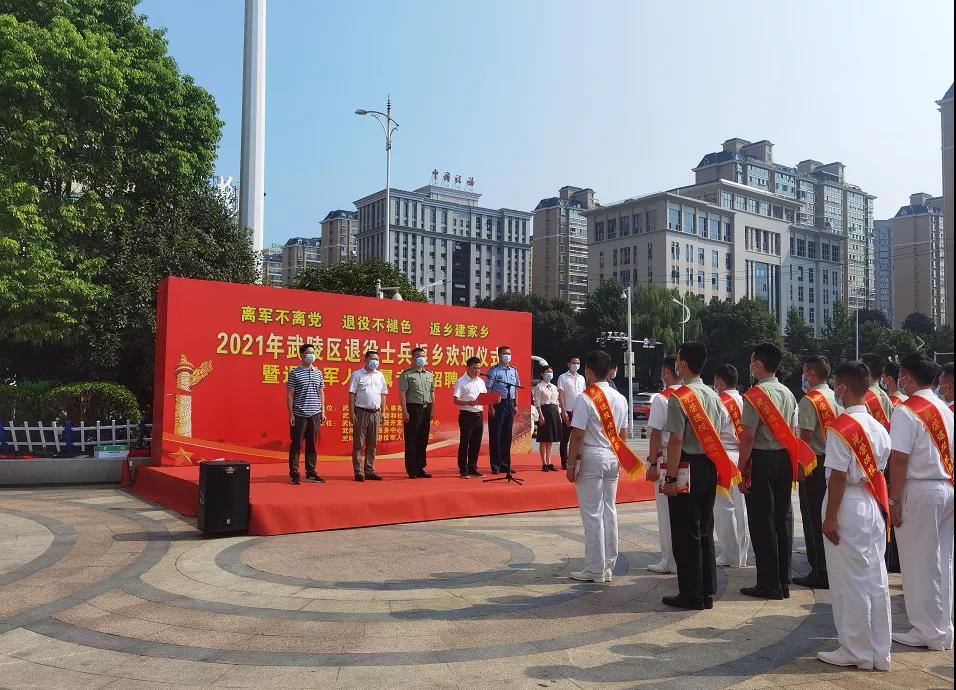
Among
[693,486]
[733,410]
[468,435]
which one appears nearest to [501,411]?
[468,435]

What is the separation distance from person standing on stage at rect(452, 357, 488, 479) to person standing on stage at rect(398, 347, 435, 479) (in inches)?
16.2

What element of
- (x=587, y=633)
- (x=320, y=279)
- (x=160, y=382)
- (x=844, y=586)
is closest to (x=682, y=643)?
(x=587, y=633)

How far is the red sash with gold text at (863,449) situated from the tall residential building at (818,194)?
102535mm

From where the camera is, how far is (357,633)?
4.28 meters

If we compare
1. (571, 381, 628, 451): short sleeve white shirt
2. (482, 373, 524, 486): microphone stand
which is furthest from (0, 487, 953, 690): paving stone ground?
(482, 373, 524, 486): microphone stand

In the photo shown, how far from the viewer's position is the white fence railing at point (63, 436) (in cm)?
1099

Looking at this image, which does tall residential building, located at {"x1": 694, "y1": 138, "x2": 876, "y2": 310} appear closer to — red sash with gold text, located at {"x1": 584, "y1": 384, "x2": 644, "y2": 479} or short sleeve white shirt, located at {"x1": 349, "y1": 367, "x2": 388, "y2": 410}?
short sleeve white shirt, located at {"x1": 349, "y1": 367, "x2": 388, "y2": 410}

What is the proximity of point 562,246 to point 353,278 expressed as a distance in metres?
89.5

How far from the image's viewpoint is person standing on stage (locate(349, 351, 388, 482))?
9.08m

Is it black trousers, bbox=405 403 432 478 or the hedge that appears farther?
the hedge

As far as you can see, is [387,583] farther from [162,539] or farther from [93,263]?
[93,263]

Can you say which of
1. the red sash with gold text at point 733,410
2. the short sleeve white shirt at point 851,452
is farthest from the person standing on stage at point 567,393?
the short sleeve white shirt at point 851,452

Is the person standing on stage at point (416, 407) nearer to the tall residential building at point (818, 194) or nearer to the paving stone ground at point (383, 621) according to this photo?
the paving stone ground at point (383, 621)

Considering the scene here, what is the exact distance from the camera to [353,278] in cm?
2455
